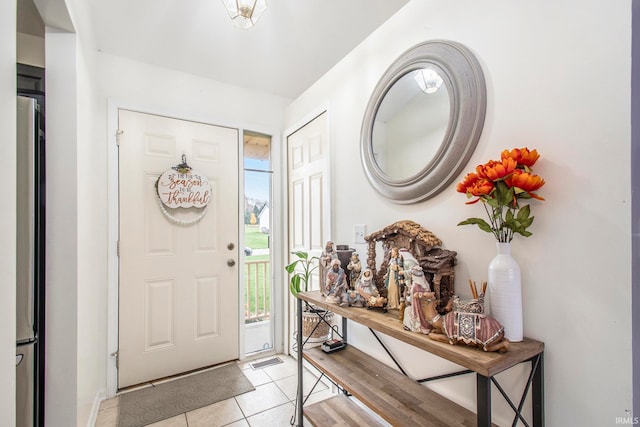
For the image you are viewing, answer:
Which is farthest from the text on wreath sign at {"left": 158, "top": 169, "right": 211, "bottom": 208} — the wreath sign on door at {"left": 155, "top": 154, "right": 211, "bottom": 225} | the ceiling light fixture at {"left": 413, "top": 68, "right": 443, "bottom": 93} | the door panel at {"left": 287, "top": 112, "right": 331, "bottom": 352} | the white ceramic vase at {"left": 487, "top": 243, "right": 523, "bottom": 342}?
the white ceramic vase at {"left": 487, "top": 243, "right": 523, "bottom": 342}

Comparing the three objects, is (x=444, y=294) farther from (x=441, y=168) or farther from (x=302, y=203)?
(x=302, y=203)

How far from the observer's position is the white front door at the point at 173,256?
2207 millimetres

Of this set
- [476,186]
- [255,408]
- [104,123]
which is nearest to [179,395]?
[255,408]

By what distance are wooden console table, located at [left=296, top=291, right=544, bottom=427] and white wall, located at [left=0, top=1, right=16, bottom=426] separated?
1.08m

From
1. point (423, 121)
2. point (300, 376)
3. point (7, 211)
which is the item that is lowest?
point (300, 376)

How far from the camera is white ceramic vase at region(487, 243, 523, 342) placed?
0.94m

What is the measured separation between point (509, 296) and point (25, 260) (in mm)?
1823

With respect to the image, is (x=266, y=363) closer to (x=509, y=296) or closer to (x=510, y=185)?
(x=509, y=296)

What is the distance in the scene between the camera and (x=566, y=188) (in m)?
0.91

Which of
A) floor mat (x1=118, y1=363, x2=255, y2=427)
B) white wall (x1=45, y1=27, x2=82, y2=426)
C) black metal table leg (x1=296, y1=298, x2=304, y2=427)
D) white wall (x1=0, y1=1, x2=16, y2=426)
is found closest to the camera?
white wall (x1=0, y1=1, x2=16, y2=426)

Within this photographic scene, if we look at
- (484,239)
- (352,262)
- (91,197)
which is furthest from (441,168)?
(91,197)

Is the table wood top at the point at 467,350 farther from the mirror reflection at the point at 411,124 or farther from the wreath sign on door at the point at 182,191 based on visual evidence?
the wreath sign on door at the point at 182,191

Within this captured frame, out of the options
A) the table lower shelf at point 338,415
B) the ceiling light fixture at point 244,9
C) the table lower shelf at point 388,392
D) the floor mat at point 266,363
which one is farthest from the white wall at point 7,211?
the floor mat at point 266,363

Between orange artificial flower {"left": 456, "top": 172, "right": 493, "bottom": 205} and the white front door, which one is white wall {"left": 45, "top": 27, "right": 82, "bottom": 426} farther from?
orange artificial flower {"left": 456, "top": 172, "right": 493, "bottom": 205}
